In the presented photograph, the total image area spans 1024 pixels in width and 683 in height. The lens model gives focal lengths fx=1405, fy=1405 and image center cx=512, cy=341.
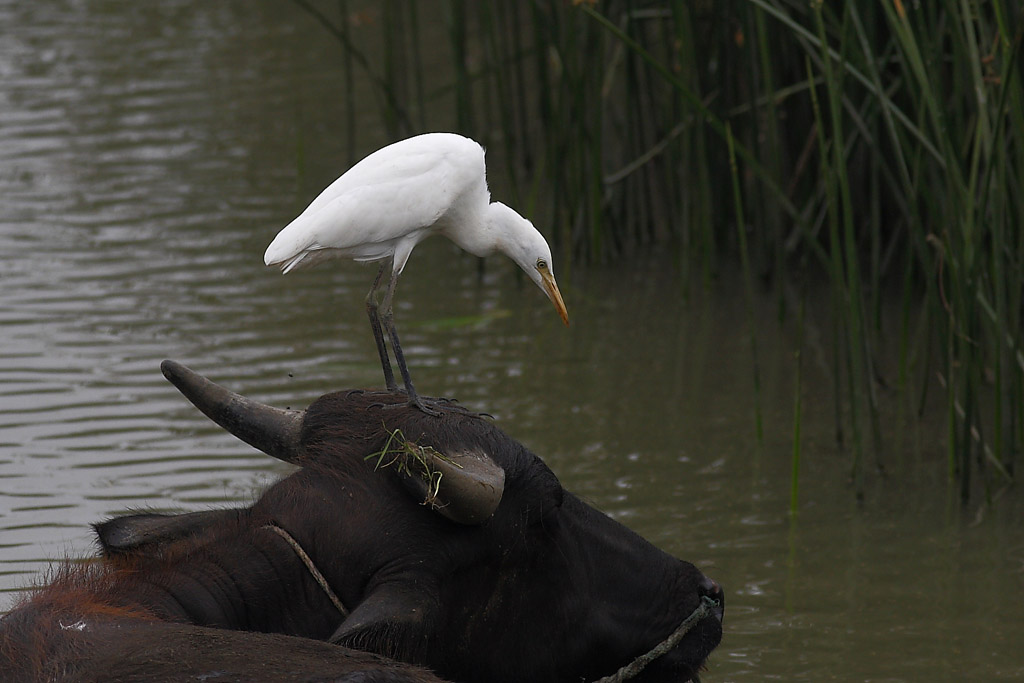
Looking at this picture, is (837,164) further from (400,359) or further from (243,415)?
(243,415)

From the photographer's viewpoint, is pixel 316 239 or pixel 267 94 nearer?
pixel 316 239

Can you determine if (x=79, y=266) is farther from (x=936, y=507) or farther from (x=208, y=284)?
(x=936, y=507)

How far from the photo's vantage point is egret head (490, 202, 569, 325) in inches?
169

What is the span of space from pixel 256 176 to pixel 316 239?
6045 millimetres

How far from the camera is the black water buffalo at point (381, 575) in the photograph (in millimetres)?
2812

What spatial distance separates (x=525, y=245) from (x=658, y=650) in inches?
57.2

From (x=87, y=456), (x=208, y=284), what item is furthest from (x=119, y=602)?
(x=208, y=284)

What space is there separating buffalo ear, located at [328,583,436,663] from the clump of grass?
0.66ft

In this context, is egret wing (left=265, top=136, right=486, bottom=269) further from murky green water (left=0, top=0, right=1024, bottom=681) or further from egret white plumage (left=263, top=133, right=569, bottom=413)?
murky green water (left=0, top=0, right=1024, bottom=681)

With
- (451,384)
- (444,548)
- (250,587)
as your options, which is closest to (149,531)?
(250,587)

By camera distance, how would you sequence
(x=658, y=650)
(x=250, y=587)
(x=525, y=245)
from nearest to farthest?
1. (x=250, y=587)
2. (x=658, y=650)
3. (x=525, y=245)

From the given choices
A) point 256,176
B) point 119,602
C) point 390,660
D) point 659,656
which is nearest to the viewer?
point 390,660

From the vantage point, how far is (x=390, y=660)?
2766mm

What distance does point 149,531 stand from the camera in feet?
10.3
